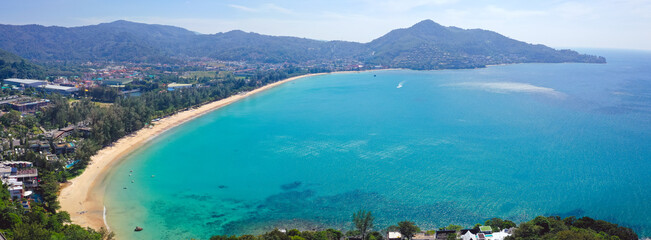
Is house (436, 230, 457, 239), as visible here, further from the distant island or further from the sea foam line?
the sea foam line

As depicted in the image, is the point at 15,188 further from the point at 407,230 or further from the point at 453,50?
the point at 453,50

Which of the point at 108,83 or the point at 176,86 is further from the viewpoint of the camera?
the point at 108,83

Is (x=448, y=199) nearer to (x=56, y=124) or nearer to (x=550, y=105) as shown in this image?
(x=56, y=124)

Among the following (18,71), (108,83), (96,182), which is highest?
(18,71)

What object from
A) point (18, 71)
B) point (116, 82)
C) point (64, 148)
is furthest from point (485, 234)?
point (18, 71)

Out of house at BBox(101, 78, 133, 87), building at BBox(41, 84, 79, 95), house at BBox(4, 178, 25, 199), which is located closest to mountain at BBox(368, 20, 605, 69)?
house at BBox(101, 78, 133, 87)

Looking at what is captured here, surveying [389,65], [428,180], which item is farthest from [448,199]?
Answer: [389,65]

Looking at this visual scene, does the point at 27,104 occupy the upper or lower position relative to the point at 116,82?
lower
